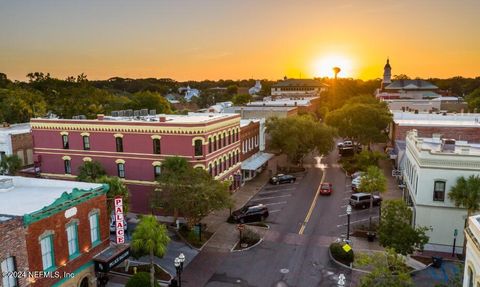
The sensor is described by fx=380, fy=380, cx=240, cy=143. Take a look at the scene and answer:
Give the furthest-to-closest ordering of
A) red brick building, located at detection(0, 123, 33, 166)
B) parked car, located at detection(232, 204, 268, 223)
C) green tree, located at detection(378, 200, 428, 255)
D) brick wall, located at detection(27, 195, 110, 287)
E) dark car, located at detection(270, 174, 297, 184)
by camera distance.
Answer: dark car, located at detection(270, 174, 297, 184)
red brick building, located at detection(0, 123, 33, 166)
parked car, located at detection(232, 204, 268, 223)
green tree, located at detection(378, 200, 428, 255)
brick wall, located at detection(27, 195, 110, 287)

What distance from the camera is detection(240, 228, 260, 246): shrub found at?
31.8m

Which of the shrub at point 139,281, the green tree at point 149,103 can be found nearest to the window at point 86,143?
the shrub at point 139,281

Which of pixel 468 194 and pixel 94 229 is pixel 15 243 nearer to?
pixel 94 229

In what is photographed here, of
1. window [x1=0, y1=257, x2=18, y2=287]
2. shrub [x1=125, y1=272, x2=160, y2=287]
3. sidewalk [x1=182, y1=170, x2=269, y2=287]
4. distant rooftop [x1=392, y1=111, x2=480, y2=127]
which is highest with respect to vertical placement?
distant rooftop [x1=392, y1=111, x2=480, y2=127]

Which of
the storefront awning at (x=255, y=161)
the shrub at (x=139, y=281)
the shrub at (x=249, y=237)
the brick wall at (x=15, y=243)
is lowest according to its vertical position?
the shrub at (x=249, y=237)

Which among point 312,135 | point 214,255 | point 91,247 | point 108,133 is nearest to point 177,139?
point 108,133

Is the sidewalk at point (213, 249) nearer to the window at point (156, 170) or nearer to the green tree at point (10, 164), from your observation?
the window at point (156, 170)

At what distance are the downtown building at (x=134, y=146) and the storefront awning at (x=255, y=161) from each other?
6.14m

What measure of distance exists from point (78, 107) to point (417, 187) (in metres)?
63.7

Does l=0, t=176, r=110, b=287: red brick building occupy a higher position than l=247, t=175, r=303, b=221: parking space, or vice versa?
l=0, t=176, r=110, b=287: red brick building

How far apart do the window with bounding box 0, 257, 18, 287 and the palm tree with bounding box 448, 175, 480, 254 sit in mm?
28061

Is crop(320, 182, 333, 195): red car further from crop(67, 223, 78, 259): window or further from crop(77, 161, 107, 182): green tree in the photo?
crop(67, 223, 78, 259): window

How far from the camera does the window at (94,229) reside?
22938 mm

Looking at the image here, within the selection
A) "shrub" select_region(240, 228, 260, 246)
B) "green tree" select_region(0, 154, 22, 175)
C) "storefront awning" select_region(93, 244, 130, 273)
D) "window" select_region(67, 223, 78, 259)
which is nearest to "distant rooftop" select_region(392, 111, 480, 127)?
"shrub" select_region(240, 228, 260, 246)
